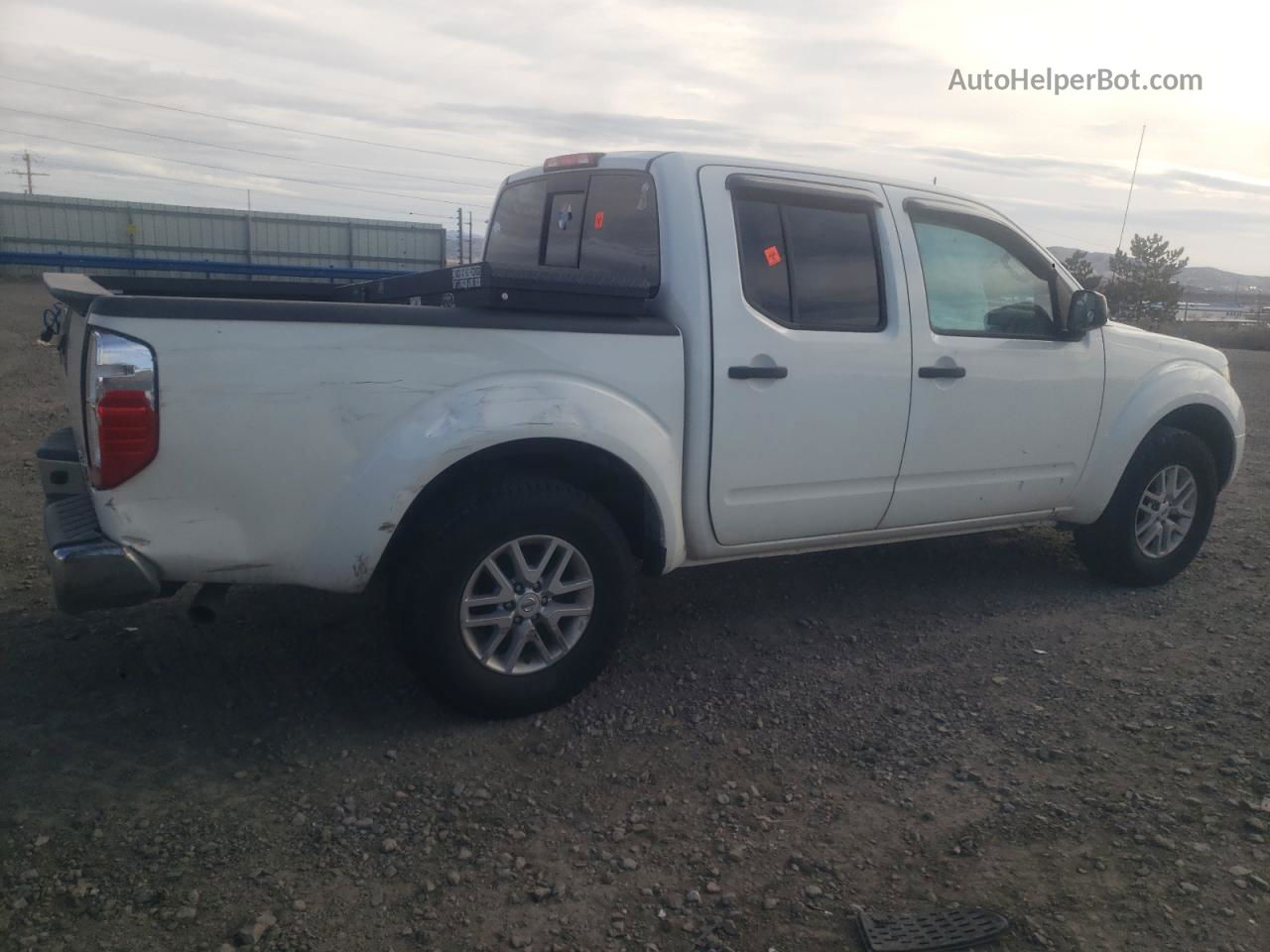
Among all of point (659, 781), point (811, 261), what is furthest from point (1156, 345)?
point (659, 781)

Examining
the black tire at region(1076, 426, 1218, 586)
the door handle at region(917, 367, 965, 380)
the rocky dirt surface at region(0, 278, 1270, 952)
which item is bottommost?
the rocky dirt surface at region(0, 278, 1270, 952)

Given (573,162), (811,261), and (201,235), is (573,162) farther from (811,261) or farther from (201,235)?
(201,235)

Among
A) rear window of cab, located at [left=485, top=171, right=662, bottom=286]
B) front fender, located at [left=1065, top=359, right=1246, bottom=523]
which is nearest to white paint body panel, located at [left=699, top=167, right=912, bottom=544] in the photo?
rear window of cab, located at [left=485, top=171, right=662, bottom=286]

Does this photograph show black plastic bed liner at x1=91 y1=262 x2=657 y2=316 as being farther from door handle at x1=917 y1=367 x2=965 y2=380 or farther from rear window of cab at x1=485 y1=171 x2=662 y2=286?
door handle at x1=917 y1=367 x2=965 y2=380

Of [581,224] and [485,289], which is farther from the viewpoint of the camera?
[581,224]

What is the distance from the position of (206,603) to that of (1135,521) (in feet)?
14.5

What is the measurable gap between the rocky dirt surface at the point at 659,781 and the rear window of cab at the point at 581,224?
1.64m

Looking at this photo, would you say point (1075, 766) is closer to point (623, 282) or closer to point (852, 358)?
point (852, 358)

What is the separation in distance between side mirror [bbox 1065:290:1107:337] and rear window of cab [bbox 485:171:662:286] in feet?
6.99

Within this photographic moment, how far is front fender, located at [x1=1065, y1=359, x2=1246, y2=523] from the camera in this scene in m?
5.18

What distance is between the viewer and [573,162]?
4.65 metres

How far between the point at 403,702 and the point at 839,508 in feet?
6.35

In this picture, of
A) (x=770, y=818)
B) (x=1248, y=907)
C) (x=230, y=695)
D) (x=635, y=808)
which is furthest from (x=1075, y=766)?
(x=230, y=695)

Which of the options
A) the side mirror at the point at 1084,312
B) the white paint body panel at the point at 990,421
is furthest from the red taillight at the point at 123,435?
the side mirror at the point at 1084,312
